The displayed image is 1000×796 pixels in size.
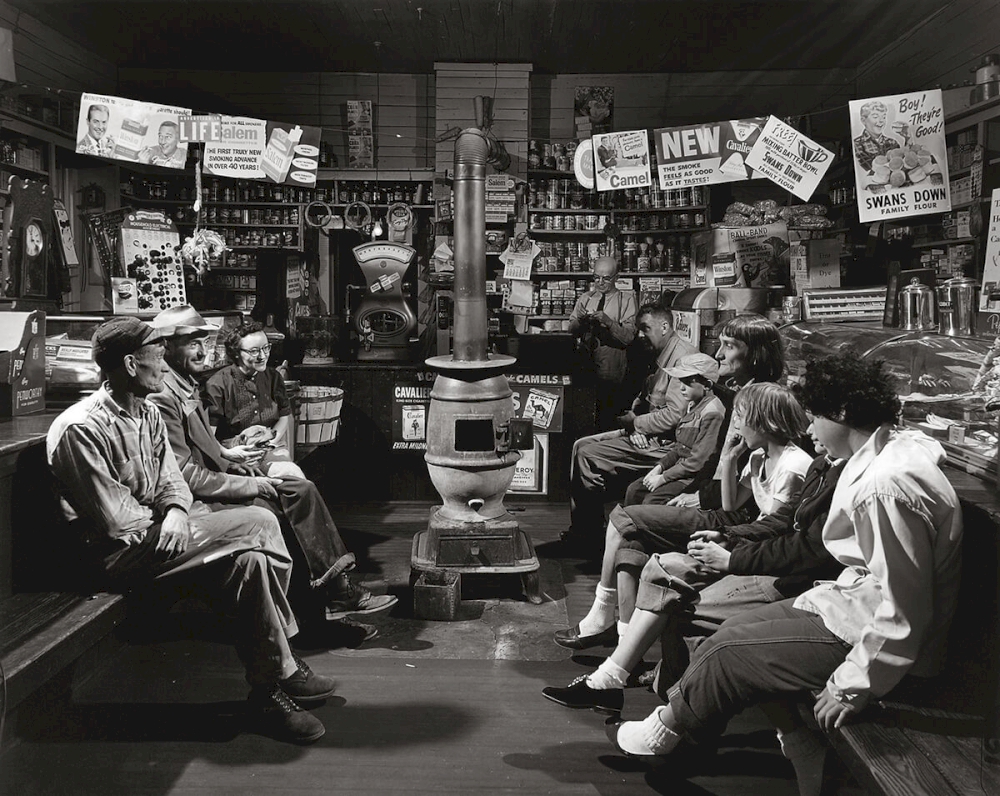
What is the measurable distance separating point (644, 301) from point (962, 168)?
2.88m

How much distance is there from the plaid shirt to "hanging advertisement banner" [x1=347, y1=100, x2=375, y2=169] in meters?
6.03

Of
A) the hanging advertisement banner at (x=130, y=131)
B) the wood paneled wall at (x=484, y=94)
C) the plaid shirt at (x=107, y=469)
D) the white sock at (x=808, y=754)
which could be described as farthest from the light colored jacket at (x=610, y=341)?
the white sock at (x=808, y=754)

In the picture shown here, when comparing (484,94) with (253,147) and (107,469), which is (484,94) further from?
(107,469)

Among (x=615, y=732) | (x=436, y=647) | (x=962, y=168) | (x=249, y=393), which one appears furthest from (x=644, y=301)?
(x=615, y=732)

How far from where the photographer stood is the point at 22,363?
3.54 m

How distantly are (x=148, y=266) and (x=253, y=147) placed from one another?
1.07 meters

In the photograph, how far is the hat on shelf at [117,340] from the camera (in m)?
2.94

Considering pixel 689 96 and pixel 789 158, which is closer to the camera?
pixel 789 158

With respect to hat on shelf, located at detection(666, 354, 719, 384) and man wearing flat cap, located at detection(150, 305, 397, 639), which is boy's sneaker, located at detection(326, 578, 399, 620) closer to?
man wearing flat cap, located at detection(150, 305, 397, 639)

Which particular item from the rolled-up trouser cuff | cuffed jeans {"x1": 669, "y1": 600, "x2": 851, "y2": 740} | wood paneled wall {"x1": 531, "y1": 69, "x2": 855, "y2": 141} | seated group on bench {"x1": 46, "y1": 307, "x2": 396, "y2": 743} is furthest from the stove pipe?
wood paneled wall {"x1": 531, "y1": 69, "x2": 855, "y2": 141}

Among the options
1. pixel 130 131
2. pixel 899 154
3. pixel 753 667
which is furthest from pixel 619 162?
pixel 753 667

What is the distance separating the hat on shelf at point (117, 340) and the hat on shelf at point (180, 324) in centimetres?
92

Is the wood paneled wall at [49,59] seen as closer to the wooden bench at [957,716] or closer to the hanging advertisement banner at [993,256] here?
the hanging advertisement banner at [993,256]

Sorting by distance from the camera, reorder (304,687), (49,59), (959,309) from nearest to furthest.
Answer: (304,687)
(959,309)
(49,59)
